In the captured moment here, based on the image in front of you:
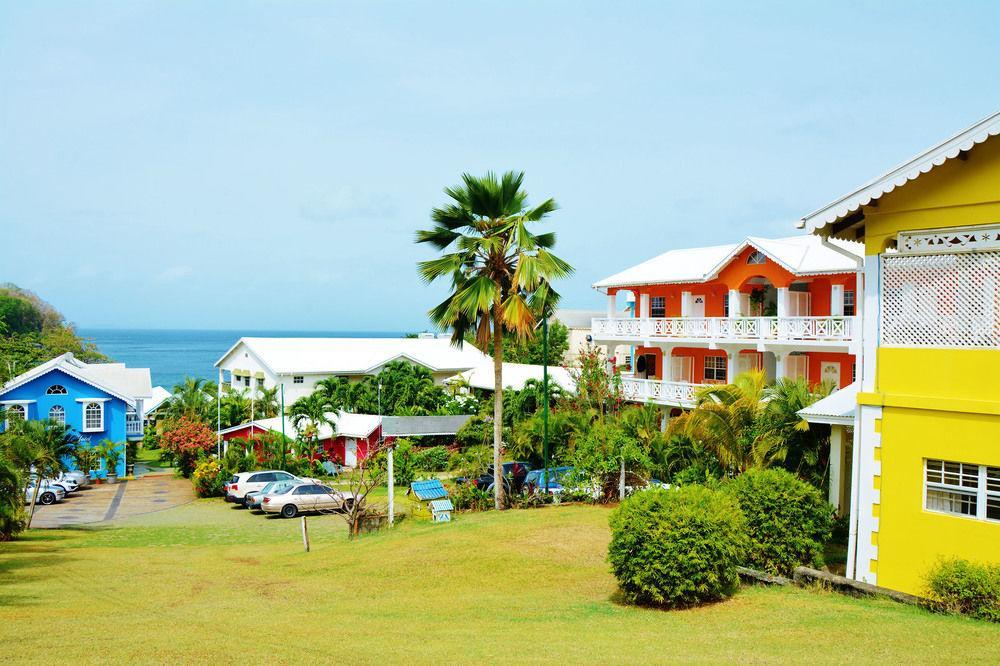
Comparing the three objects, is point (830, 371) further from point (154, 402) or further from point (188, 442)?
point (154, 402)

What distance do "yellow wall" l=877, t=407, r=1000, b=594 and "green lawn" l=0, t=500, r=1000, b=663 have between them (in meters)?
0.71

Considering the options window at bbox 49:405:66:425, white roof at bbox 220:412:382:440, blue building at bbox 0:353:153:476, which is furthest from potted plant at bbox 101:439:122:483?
white roof at bbox 220:412:382:440

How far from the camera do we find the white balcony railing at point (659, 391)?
3167 centimetres

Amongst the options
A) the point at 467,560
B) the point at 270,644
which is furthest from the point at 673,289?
the point at 270,644

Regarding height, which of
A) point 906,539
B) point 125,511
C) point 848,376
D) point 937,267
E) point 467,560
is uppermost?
point 937,267

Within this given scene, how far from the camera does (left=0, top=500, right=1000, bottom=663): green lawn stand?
31.7ft

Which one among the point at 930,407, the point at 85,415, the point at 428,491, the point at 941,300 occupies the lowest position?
the point at 428,491

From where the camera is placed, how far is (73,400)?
4188 centimetres

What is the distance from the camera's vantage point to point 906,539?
1202 cm

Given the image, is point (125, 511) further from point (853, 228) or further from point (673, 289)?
point (853, 228)

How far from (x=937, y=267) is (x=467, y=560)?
9630 mm

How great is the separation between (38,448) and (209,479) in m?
10.2

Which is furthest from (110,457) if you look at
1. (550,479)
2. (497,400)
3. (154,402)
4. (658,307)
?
(658,307)

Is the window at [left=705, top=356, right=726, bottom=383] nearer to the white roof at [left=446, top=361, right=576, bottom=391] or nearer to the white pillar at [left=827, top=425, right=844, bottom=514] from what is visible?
the white roof at [left=446, top=361, right=576, bottom=391]
